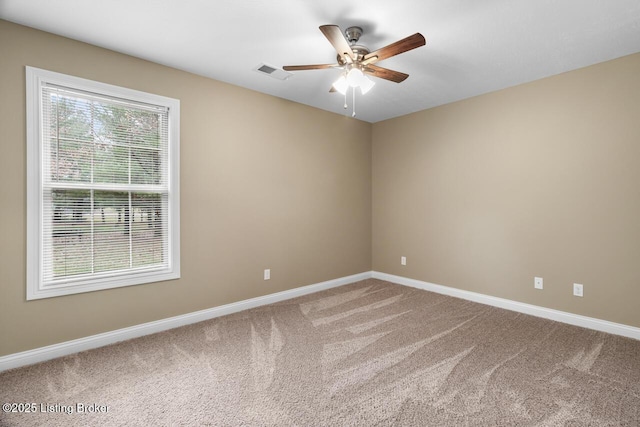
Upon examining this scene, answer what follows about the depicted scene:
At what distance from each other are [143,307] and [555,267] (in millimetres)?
4101

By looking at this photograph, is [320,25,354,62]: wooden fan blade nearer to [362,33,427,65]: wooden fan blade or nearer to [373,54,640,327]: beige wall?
[362,33,427,65]: wooden fan blade

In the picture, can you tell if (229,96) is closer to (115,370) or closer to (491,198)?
(115,370)

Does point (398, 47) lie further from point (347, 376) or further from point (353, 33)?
point (347, 376)

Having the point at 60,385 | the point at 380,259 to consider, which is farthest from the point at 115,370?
the point at 380,259

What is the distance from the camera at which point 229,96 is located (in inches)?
134

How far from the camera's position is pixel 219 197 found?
336cm

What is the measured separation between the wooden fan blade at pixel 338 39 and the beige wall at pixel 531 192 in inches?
89.9

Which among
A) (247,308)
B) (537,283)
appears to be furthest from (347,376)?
(537,283)

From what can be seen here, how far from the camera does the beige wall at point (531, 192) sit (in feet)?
9.33

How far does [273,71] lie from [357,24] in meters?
1.09

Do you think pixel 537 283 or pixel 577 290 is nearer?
pixel 577 290

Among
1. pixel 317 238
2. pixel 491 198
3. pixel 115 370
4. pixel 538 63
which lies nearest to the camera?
pixel 115 370

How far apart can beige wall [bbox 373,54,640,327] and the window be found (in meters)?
3.15

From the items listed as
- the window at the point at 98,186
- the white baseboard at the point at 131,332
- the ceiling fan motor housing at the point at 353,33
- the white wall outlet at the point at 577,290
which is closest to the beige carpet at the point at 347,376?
the white baseboard at the point at 131,332
